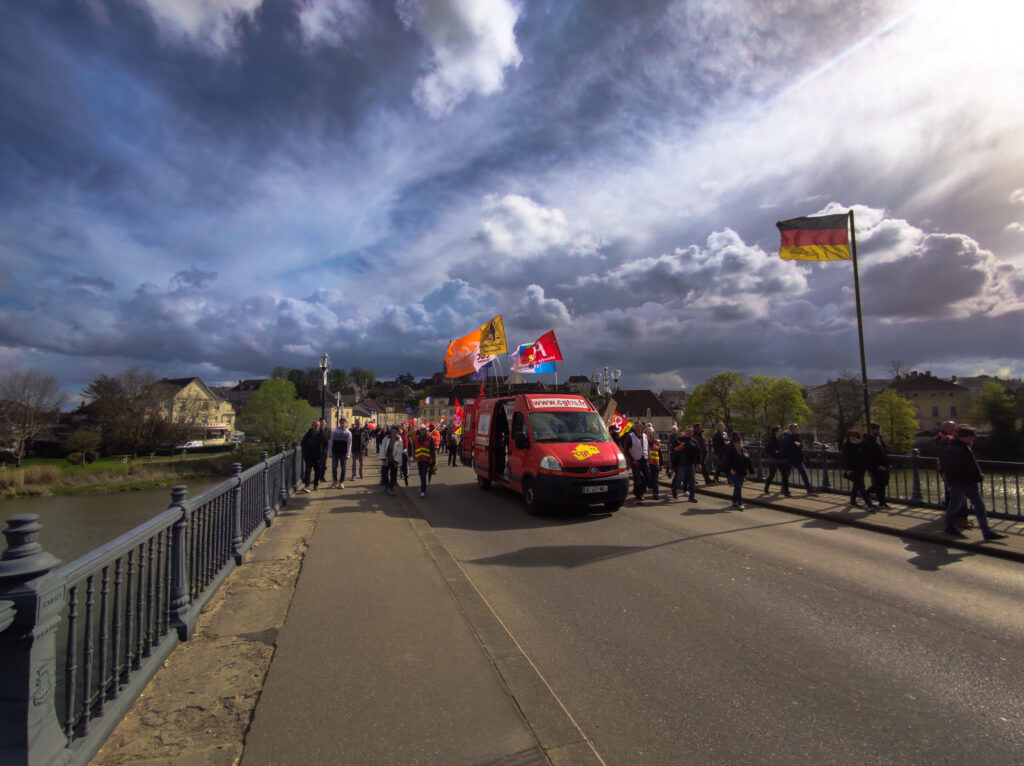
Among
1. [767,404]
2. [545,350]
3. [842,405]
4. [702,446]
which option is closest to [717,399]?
[767,404]

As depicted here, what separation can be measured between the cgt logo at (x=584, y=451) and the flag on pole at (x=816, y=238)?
677cm

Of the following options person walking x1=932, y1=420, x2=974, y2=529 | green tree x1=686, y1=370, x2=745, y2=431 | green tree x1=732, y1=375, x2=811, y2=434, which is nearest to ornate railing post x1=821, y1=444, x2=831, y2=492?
person walking x1=932, y1=420, x2=974, y2=529

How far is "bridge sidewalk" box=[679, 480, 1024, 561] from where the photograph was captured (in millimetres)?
7570

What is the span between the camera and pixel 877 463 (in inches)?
412

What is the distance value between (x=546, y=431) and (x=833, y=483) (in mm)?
7185

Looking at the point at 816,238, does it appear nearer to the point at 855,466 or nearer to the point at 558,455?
the point at 855,466

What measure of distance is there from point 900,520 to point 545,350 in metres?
13.8

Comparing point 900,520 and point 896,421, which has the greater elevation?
point 896,421

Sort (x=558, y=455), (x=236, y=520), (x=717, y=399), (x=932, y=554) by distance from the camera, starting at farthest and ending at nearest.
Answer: (x=717, y=399) → (x=558, y=455) → (x=932, y=554) → (x=236, y=520)

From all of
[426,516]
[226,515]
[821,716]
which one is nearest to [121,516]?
[426,516]

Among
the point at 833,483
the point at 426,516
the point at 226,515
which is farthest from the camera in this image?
the point at 833,483

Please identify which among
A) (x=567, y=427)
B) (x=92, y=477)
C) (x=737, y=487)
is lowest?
(x=92, y=477)

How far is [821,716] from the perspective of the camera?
3314 mm

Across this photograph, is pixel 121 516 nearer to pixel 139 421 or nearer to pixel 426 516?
pixel 426 516
